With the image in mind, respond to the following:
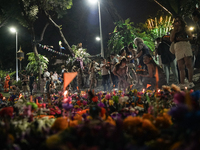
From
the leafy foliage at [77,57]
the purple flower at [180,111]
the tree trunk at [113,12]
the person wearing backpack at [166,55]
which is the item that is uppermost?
the tree trunk at [113,12]

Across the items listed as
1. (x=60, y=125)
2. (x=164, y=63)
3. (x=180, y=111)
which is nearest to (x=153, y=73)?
(x=164, y=63)

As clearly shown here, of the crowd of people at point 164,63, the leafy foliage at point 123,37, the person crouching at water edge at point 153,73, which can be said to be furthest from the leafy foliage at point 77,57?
the person crouching at water edge at point 153,73

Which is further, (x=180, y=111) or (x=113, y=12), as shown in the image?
(x=113, y=12)

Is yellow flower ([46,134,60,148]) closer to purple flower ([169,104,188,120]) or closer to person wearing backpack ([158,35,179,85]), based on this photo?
purple flower ([169,104,188,120])

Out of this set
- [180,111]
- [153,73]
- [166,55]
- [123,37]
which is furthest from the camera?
[123,37]

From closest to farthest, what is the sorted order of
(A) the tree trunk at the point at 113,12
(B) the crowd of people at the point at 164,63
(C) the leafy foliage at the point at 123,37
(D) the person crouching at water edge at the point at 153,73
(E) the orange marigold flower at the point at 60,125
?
(E) the orange marigold flower at the point at 60,125 < (B) the crowd of people at the point at 164,63 < (D) the person crouching at water edge at the point at 153,73 < (C) the leafy foliage at the point at 123,37 < (A) the tree trunk at the point at 113,12

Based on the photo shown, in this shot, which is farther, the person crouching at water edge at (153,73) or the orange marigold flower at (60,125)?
the person crouching at water edge at (153,73)

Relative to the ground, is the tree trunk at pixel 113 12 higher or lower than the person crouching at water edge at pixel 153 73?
higher

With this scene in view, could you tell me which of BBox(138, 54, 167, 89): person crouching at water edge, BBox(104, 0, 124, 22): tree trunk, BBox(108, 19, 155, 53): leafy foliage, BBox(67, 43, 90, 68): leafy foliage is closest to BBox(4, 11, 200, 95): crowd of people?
BBox(138, 54, 167, 89): person crouching at water edge

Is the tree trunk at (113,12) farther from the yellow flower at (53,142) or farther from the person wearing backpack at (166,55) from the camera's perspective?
the yellow flower at (53,142)

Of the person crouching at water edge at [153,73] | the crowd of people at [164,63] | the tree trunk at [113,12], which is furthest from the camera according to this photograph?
the tree trunk at [113,12]

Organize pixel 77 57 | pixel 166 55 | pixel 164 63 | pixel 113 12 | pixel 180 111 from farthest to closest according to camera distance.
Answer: pixel 77 57, pixel 113 12, pixel 164 63, pixel 166 55, pixel 180 111

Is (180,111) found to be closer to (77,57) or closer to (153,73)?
Result: (153,73)

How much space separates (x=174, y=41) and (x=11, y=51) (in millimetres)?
27379
